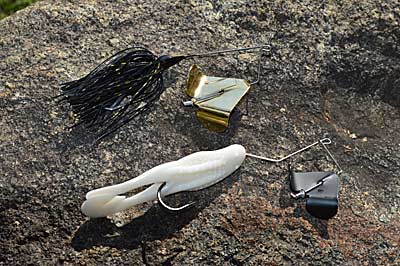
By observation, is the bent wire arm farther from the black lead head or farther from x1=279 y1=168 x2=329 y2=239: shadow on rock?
the black lead head

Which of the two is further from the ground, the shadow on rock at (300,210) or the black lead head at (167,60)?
the black lead head at (167,60)

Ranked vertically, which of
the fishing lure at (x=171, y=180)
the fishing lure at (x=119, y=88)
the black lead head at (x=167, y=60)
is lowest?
the fishing lure at (x=171, y=180)

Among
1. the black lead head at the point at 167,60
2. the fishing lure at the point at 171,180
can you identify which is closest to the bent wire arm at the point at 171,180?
the fishing lure at the point at 171,180

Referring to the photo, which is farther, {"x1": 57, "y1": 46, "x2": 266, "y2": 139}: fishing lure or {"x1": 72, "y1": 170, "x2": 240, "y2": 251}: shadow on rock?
Result: {"x1": 57, "y1": 46, "x2": 266, "y2": 139}: fishing lure

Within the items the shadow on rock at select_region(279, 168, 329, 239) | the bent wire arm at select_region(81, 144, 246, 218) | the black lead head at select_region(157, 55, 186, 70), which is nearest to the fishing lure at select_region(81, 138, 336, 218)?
the bent wire arm at select_region(81, 144, 246, 218)

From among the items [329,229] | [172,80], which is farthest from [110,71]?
[329,229]

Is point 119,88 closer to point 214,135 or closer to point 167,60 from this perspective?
point 167,60

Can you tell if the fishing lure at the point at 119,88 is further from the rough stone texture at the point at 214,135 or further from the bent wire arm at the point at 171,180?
the bent wire arm at the point at 171,180
